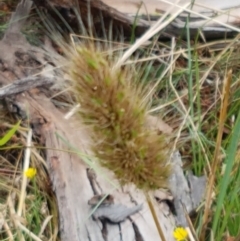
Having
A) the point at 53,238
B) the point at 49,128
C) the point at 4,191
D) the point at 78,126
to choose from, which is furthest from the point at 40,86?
the point at 78,126

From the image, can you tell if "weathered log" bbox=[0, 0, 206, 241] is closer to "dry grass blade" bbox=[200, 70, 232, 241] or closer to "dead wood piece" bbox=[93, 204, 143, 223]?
"dead wood piece" bbox=[93, 204, 143, 223]

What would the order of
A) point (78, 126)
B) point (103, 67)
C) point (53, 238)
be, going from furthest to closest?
point (53, 238) → point (78, 126) → point (103, 67)

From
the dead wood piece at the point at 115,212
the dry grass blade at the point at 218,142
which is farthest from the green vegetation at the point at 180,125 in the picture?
the dead wood piece at the point at 115,212

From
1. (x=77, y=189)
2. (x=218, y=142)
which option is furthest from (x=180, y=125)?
(x=218, y=142)

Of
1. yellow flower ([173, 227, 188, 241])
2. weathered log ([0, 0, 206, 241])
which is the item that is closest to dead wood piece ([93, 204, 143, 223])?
weathered log ([0, 0, 206, 241])

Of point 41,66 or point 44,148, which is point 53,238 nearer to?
point 44,148

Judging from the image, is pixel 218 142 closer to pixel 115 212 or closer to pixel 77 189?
pixel 115 212

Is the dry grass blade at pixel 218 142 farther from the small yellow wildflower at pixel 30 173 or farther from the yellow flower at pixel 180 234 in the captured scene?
the small yellow wildflower at pixel 30 173

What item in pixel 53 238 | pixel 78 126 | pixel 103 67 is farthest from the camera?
pixel 53 238

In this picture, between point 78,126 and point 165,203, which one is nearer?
point 78,126
